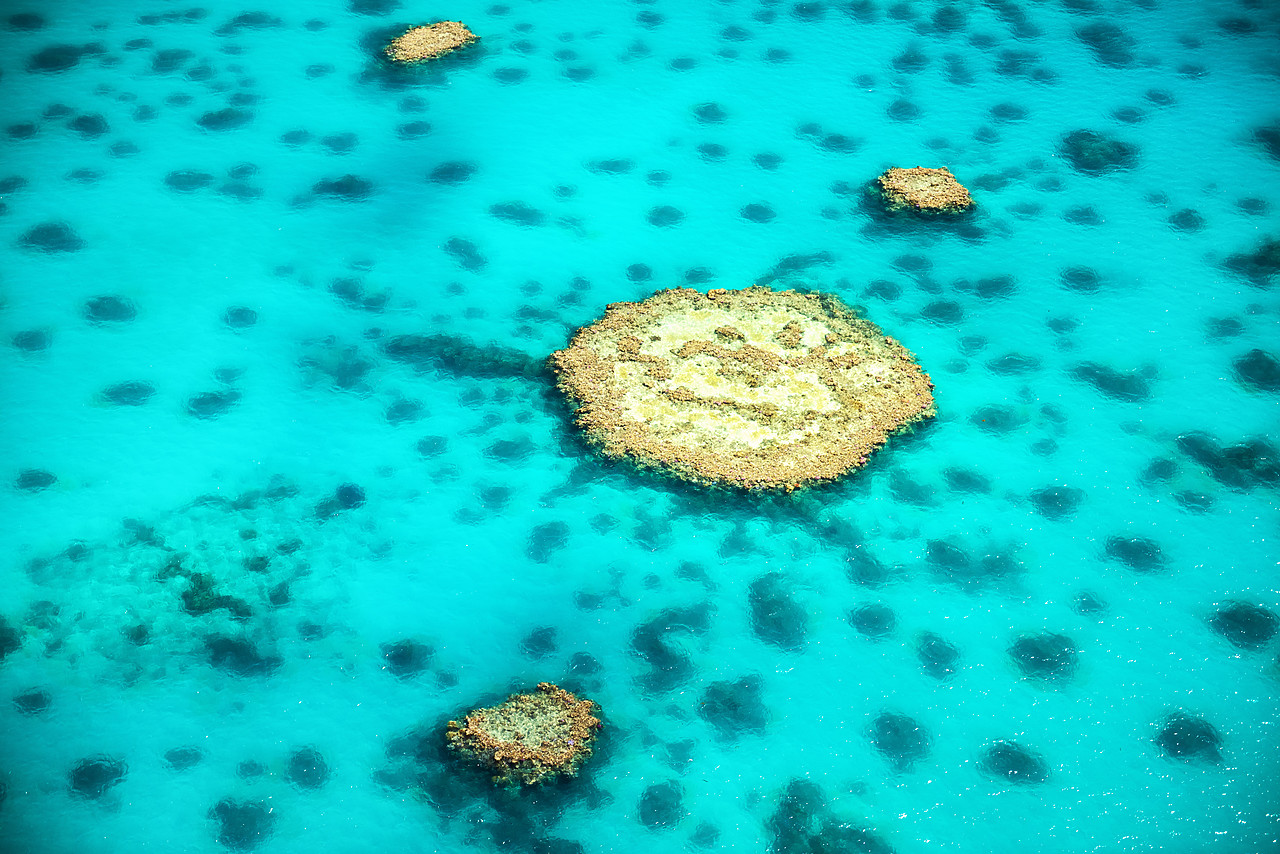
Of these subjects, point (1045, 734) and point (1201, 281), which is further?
point (1201, 281)

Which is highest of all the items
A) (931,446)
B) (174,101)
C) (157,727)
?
(174,101)

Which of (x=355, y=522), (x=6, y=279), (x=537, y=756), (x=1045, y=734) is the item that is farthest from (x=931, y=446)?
(x=6, y=279)

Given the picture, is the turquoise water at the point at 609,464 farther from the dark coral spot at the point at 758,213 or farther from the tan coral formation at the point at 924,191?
the tan coral formation at the point at 924,191

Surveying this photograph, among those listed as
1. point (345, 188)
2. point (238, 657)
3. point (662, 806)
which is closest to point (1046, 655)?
point (662, 806)

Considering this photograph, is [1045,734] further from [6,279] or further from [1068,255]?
[6,279]

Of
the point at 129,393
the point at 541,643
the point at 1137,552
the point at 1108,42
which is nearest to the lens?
the point at 541,643

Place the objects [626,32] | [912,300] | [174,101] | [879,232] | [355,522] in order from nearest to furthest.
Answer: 1. [355,522]
2. [912,300]
3. [879,232]
4. [174,101]
5. [626,32]

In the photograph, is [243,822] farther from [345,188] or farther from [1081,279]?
[1081,279]
